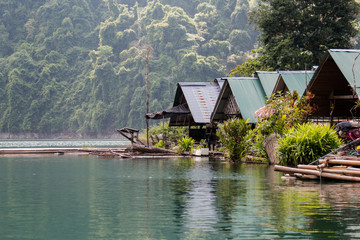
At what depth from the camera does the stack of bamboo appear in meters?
16.1

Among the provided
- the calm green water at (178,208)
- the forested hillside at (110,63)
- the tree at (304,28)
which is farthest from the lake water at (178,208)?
the forested hillside at (110,63)

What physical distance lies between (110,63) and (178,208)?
97419mm

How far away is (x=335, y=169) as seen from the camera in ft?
54.6

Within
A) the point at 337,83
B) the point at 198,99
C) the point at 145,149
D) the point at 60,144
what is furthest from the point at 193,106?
the point at 60,144

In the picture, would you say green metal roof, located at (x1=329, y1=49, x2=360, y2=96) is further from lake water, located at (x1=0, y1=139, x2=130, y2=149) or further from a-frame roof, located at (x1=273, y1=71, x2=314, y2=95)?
lake water, located at (x1=0, y1=139, x2=130, y2=149)

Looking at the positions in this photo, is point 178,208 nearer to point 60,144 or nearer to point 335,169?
point 335,169


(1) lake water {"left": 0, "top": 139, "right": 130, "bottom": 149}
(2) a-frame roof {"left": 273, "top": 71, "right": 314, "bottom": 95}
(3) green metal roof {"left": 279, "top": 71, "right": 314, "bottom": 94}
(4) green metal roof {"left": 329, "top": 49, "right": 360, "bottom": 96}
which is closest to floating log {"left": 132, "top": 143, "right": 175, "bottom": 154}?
(2) a-frame roof {"left": 273, "top": 71, "right": 314, "bottom": 95}

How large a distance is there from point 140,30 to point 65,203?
4199 inches

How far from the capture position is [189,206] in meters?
12.0

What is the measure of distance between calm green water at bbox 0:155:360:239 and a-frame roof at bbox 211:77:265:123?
571 inches

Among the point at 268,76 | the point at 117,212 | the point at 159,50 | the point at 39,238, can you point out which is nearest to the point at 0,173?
the point at 117,212

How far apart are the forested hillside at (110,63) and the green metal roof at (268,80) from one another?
6463 centimetres

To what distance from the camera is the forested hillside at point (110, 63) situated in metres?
105

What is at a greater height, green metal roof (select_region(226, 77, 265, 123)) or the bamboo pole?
green metal roof (select_region(226, 77, 265, 123))
